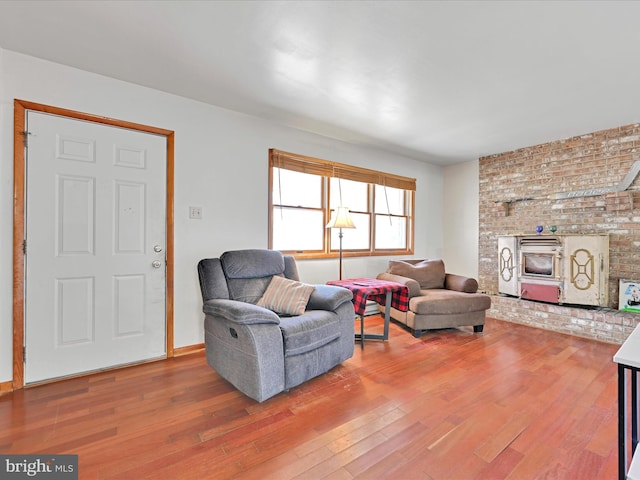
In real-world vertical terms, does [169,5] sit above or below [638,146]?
above

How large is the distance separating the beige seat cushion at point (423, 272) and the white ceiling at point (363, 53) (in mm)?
1841

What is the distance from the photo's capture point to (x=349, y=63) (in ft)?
7.59

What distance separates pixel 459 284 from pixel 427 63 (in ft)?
8.79

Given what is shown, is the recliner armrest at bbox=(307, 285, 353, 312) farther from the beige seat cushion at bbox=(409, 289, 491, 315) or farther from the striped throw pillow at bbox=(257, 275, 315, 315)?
the beige seat cushion at bbox=(409, 289, 491, 315)

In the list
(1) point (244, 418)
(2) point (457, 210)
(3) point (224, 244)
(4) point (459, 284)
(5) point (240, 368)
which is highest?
(2) point (457, 210)

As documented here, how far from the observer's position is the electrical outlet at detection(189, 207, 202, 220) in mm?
2955

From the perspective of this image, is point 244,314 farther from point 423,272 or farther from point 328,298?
point 423,272

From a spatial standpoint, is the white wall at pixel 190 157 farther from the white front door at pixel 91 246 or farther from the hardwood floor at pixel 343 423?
the hardwood floor at pixel 343 423

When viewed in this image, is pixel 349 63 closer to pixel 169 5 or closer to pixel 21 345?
pixel 169 5

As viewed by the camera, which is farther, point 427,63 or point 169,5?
point 427,63

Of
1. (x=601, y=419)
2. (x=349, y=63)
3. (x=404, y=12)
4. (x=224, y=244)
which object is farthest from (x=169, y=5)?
(x=601, y=419)

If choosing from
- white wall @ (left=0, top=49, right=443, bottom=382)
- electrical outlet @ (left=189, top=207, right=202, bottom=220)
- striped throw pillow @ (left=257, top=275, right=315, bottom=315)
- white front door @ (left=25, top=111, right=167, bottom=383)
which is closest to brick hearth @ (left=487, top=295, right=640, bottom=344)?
white wall @ (left=0, top=49, right=443, bottom=382)

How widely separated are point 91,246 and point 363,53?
8.53 ft

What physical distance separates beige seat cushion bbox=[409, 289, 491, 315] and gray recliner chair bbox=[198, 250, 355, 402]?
1126mm
